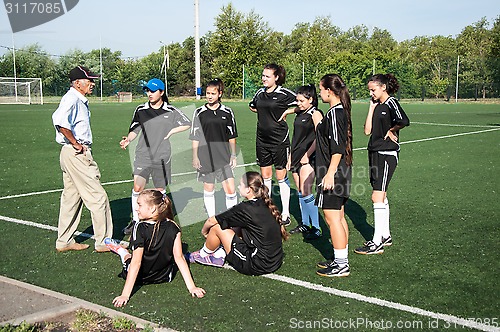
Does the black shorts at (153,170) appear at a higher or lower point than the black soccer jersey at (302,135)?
lower

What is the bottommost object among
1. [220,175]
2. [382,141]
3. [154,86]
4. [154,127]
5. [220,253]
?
[220,253]

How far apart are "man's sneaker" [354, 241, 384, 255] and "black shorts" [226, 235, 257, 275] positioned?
1.50 metres

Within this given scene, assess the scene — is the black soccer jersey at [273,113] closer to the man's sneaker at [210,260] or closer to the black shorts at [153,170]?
the black shorts at [153,170]

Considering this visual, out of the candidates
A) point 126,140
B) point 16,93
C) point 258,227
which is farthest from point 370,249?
point 16,93

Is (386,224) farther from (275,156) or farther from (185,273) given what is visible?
(185,273)

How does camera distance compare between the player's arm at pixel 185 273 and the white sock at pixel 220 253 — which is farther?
the white sock at pixel 220 253

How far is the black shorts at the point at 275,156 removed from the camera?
26.3 ft

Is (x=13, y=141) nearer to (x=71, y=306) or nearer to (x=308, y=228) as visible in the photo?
(x=308, y=228)

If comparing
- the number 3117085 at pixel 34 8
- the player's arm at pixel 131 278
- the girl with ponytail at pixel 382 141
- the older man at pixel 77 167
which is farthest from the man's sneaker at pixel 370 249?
the number 3117085 at pixel 34 8

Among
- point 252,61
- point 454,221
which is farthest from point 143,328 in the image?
point 252,61

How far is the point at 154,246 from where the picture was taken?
17.6ft

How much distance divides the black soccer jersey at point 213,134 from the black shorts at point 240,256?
199 centimetres

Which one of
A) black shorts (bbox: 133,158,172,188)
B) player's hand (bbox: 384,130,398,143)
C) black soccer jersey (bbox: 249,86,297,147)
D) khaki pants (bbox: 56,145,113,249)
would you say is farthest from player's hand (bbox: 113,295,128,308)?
black soccer jersey (bbox: 249,86,297,147)

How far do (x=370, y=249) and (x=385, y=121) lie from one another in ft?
4.96
